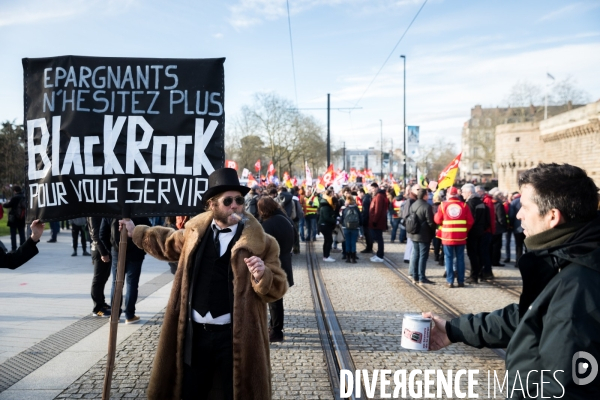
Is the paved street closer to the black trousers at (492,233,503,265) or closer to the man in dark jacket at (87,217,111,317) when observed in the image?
the man in dark jacket at (87,217,111,317)

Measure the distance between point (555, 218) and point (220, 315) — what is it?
6.67 ft

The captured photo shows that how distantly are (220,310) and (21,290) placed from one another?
728 centimetres

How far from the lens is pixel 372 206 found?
13531mm

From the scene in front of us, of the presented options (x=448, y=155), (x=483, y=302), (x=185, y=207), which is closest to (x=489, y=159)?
(x=448, y=155)

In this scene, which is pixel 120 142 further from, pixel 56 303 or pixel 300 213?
pixel 300 213

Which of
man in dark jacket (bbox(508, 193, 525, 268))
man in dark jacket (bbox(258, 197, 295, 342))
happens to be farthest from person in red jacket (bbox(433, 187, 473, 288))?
man in dark jacket (bbox(258, 197, 295, 342))

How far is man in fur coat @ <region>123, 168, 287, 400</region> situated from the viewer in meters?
3.11

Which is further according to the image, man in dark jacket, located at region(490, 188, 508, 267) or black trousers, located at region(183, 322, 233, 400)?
man in dark jacket, located at region(490, 188, 508, 267)

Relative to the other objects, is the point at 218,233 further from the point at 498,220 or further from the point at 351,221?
the point at 498,220

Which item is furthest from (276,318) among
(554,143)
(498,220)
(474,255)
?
(554,143)

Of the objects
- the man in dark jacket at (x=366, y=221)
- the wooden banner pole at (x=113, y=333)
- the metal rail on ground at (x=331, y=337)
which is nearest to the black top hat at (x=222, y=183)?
the wooden banner pole at (x=113, y=333)

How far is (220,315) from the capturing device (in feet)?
10.5

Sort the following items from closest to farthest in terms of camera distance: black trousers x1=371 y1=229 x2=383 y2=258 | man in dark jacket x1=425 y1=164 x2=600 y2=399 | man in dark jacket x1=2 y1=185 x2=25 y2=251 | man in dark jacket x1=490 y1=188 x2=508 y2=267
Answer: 1. man in dark jacket x1=425 y1=164 x2=600 y2=399
2. man in dark jacket x1=490 y1=188 x2=508 y2=267
3. black trousers x1=371 y1=229 x2=383 y2=258
4. man in dark jacket x1=2 y1=185 x2=25 y2=251

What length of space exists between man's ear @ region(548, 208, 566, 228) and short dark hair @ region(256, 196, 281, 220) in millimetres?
4335
